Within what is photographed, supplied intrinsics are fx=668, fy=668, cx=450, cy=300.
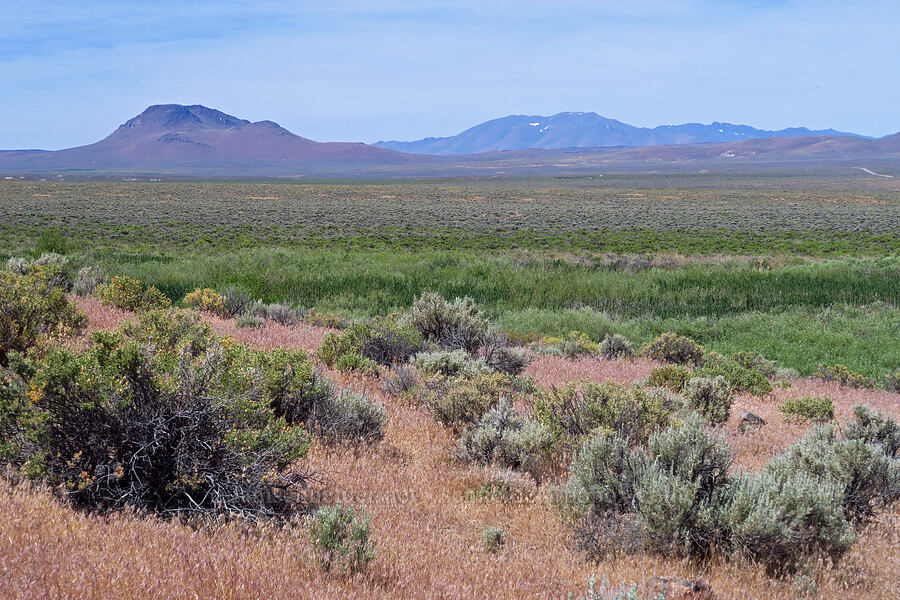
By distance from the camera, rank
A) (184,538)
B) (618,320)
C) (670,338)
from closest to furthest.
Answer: (184,538), (670,338), (618,320)

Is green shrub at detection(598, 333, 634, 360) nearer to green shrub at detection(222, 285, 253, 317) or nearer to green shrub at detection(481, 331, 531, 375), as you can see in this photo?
green shrub at detection(481, 331, 531, 375)

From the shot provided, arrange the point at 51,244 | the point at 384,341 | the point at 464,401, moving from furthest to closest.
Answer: the point at 51,244, the point at 384,341, the point at 464,401

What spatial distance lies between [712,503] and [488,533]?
1458mm

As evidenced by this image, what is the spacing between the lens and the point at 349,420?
584cm

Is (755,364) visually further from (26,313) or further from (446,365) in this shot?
(26,313)

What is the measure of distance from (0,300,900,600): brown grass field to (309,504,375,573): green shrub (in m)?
0.07

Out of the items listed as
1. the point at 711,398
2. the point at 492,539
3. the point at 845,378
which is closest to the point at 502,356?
the point at 711,398

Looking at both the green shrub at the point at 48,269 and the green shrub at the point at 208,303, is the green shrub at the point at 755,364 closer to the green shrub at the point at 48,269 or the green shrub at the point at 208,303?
the green shrub at the point at 208,303

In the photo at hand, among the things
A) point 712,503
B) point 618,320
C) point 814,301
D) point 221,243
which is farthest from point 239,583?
point 221,243

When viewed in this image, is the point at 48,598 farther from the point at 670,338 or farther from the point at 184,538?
the point at 670,338

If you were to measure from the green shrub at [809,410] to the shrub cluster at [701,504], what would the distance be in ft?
11.6

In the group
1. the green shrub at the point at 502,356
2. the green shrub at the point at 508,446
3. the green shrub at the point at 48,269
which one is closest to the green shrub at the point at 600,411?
the green shrub at the point at 508,446

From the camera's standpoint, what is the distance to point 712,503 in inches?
168

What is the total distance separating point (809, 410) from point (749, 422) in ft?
3.42
